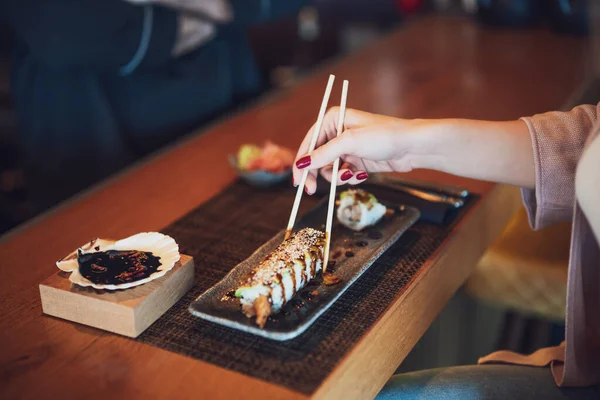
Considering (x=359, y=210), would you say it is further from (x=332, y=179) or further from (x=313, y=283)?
(x=313, y=283)

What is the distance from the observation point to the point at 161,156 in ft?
5.93

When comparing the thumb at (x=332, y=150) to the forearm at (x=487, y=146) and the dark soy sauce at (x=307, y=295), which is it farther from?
A: the dark soy sauce at (x=307, y=295)

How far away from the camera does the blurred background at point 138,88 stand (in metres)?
2.00

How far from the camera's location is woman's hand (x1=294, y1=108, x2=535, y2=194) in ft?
4.02

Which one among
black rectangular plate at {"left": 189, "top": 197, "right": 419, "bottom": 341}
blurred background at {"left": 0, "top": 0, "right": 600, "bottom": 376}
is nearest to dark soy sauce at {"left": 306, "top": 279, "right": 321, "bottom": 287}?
black rectangular plate at {"left": 189, "top": 197, "right": 419, "bottom": 341}

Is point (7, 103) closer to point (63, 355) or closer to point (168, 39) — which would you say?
point (168, 39)

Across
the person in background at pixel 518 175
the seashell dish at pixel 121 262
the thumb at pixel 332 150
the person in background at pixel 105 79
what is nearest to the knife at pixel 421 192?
the person in background at pixel 518 175

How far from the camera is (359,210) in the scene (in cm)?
132

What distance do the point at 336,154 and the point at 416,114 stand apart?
0.91 m

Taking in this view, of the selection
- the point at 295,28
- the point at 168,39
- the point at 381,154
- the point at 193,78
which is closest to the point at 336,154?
the point at 381,154

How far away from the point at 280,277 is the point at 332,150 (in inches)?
11.0

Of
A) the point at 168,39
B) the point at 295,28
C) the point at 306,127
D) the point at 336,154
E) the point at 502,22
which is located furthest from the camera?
the point at 295,28

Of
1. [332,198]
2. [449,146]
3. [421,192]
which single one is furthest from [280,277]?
[421,192]

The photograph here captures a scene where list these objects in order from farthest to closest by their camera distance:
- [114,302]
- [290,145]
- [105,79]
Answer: [105,79] → [290,145] → [114,302]
